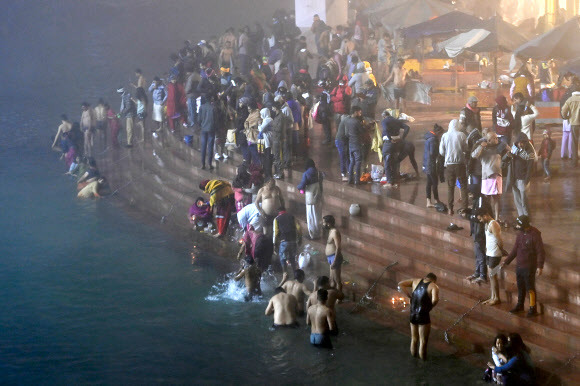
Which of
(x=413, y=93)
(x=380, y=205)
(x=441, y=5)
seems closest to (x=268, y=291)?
(x=380, y=205)

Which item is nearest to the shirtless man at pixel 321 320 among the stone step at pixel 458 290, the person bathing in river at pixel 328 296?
the person bathing in river at pixel 328 296

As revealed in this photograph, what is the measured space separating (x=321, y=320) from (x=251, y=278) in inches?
103

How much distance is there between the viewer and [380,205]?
15.7 metres

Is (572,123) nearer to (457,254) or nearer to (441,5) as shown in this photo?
(457,254)

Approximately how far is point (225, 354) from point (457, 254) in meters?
4.02

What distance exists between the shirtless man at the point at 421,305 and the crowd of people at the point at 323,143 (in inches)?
0.6

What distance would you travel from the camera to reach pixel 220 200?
1689 centimetres

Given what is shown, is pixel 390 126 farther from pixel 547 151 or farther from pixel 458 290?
pixel 458 290

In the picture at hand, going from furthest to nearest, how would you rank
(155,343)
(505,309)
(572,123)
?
(572,123) < (155,343) < (505,309)

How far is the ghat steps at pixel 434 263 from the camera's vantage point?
11336 mm

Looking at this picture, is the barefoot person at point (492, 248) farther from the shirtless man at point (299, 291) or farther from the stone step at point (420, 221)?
the shirtless man at point (299, 291)

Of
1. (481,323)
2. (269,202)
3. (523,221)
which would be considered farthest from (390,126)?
(481,323)

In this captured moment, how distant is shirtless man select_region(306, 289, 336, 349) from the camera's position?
11891 millimetres

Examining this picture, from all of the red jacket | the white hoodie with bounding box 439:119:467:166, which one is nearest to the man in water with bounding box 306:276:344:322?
the white hoodie with bounding box 439:119:467:166
